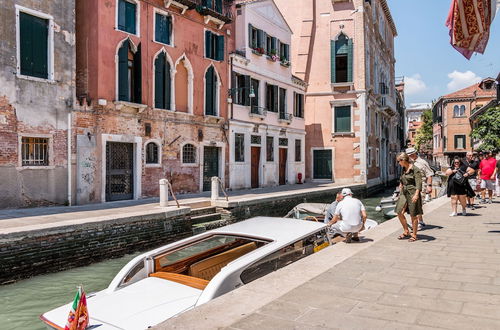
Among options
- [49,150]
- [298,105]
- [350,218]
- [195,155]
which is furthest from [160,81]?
[298,105]

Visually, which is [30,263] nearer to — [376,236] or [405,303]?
[376,236]

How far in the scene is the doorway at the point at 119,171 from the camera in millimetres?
14320

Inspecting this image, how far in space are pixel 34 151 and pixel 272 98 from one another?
14.0m

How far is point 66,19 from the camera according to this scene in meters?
13.3

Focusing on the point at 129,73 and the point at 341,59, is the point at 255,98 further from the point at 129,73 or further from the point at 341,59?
the point at 341,59

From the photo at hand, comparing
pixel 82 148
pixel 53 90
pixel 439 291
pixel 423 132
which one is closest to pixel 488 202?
pixel 439 291

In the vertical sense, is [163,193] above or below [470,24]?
below

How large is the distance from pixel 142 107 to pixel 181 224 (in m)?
5.05

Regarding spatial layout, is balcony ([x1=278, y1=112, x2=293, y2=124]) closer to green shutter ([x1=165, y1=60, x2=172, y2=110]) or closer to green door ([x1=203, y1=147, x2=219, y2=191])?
green door ([x1=203, y1=147, x2=219, y2=191])

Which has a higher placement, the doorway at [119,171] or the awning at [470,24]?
the awning at [470,24]

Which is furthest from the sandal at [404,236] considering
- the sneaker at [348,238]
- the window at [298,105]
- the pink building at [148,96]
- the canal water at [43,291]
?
the window at [298,105]

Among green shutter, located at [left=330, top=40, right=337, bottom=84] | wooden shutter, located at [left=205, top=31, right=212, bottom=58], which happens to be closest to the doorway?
wooden shutter, located at [left=205, top=31, right=212, bottom=58]

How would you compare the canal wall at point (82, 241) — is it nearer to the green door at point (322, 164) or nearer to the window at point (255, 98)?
the window at point (255, 98)

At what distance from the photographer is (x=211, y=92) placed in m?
18.8
